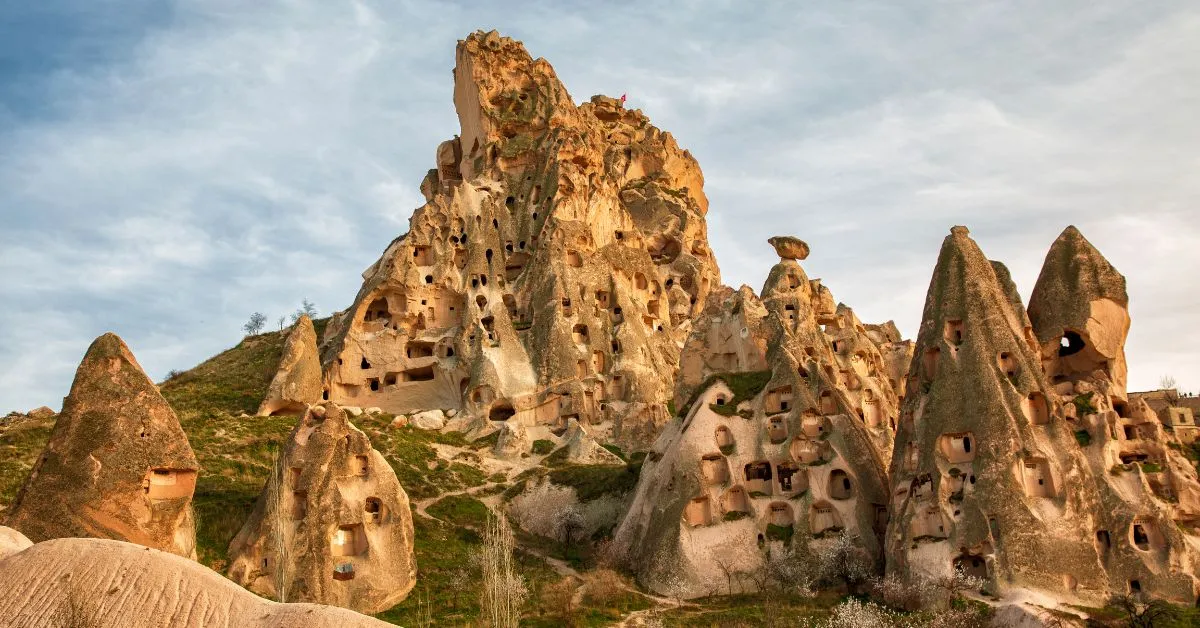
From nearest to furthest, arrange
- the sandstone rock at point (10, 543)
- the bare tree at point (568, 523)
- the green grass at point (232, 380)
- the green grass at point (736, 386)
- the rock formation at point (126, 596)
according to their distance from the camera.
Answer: the rock formation at point (126, 596)
the sandstone rock at point (10, 543)
the green grass at point (736, 386)
the bare tree at point (568, 523)
the green grass at point (232, 380)

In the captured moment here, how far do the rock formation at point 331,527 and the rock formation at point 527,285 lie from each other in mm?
22010

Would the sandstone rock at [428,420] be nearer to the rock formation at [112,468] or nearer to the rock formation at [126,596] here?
the rock formation at [112,468]

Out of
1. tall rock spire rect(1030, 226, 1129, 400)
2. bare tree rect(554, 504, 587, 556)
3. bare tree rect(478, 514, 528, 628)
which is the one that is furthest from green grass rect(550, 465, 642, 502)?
tall rock spire rect(1030, 226, 1129, 400)

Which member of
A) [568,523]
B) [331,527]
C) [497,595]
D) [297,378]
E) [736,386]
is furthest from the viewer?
[297,378]

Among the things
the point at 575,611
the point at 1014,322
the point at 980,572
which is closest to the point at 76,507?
the point at 575,611

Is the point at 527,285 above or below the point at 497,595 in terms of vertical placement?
above

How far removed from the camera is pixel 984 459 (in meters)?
37.8

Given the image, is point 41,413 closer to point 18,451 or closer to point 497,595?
point 18,451

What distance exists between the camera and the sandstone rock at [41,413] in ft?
180

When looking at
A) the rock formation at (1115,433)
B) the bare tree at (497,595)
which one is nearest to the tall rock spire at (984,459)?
the rock formation at (1115,433)

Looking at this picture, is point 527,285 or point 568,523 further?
point 527,285

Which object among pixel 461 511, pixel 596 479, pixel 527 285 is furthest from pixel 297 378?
Answer: pixel 596 479

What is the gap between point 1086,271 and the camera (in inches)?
1769

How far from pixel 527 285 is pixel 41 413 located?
27.5m
